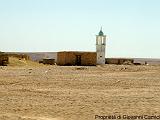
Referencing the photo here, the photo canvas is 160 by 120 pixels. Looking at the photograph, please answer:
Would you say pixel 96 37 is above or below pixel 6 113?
above

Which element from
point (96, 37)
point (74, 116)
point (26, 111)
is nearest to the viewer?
point (74, 116)

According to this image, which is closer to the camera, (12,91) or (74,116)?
(74,116)

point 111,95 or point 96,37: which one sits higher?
point 96,37

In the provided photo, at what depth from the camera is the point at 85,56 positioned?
181 feet

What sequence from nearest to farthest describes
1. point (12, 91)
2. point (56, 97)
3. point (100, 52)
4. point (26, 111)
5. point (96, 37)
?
point (26, 111), point (56, 97), point (12, 91), point (100, 52), point (96, 37)

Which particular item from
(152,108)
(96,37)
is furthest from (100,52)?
(152,108)

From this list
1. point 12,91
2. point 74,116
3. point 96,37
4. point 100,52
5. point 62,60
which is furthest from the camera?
point 96,37

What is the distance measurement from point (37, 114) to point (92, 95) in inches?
173

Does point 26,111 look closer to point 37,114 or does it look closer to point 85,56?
point 37,114

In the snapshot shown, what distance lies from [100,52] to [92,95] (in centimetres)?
4671

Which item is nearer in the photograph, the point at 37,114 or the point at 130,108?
the point at 37,114

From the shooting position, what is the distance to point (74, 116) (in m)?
9.84

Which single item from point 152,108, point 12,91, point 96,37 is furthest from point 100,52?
point 152,108

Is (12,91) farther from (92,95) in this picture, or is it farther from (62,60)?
(62,60)
